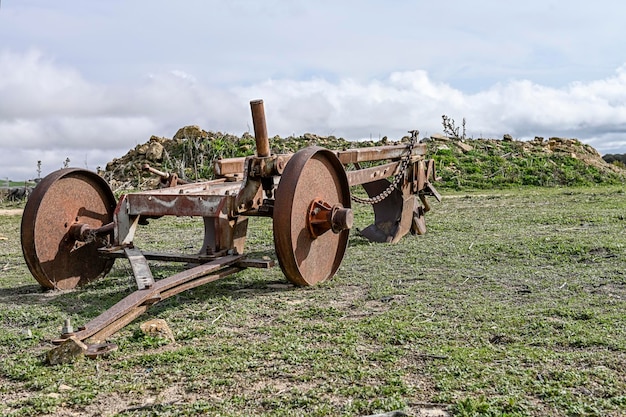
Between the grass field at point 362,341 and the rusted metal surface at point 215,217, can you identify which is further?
A: the rusted metal surface at point 215,217

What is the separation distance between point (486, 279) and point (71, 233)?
140 inches

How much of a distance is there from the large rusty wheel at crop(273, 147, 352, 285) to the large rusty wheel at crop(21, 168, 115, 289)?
68.8 inches

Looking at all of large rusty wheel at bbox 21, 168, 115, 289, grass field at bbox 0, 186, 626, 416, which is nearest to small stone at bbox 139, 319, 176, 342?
grass field at bbox 0, 186, 626, 416

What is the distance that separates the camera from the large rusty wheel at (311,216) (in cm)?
512

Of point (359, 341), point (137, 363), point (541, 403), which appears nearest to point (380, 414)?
point (541, 403)

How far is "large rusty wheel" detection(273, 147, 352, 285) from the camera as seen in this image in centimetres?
512

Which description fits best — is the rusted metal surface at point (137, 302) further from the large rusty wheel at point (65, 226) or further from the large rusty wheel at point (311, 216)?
the large rusty wheel at point (65, 226)

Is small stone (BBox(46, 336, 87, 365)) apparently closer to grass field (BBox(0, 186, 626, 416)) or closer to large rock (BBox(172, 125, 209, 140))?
grass field (BBox(0, 186, 626, 416))

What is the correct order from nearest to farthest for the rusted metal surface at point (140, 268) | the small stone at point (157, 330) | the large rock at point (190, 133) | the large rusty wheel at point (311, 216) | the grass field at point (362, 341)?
the grass field at point (362, 341)
the small stone at point (157, 330)
the rusted metal surface at point (140, 268)
the large rusty wheel at point (311, 216)
the large rock at point (190, 133)

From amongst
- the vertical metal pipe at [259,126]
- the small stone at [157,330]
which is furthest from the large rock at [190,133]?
the small stone at [157,330]

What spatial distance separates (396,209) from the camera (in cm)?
840

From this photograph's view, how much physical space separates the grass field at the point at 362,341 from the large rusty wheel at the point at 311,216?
22cm

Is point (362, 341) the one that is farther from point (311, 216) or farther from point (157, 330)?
point (311, 216)

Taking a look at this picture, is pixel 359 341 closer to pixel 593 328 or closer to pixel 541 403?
pixel 541 403
